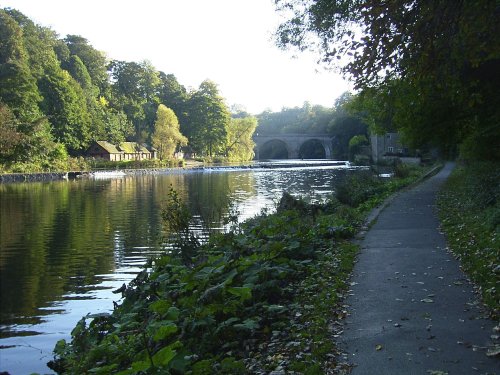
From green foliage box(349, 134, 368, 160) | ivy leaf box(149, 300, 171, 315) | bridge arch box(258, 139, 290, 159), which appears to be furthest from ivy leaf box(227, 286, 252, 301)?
bridge arch box(258, 139, 290, 159)

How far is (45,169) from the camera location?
61500mm

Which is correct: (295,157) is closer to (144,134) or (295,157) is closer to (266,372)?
(144,134)

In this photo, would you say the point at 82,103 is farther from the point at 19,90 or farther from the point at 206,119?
the point at 206,119

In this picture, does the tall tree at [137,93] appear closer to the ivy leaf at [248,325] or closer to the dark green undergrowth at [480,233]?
the dark green undergrowth at [480,233]

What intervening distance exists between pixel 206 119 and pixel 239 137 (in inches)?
432

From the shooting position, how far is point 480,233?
32.8 feet

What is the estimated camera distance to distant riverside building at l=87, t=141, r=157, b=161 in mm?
81375

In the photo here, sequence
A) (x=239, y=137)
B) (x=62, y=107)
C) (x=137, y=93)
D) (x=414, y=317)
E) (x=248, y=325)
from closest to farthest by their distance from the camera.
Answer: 1. (x=248, y=325)
2. (x=414, y=317)
3. (x=62, y=107)
4. (x=137, y=93)
5. (x=239, y=137)

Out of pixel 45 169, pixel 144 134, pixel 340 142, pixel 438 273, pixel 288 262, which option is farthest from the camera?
pixel 340 142

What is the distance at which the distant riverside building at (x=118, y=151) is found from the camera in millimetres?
81375

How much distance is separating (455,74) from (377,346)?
149 inches

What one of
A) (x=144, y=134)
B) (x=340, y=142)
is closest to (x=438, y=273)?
(x=144, y=134)

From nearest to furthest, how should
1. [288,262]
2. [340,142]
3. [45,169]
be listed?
[288,262] → [45,169] → [340,142]

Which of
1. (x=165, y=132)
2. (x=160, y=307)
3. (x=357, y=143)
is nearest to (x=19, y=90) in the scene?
(x=165, y=132)
